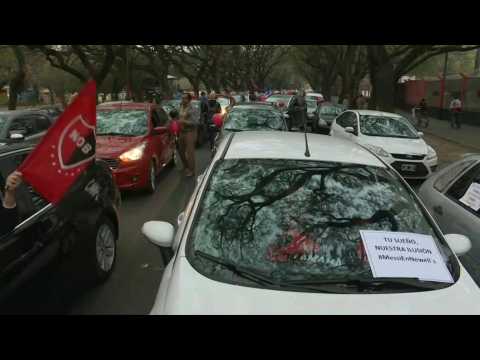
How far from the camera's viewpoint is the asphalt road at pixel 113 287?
3242mm

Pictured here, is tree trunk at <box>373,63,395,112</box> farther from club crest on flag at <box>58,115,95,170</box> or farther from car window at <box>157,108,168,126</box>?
club crest on flag at <box>58,115,95,170</box>

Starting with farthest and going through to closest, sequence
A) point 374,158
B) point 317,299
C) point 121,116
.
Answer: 1. point 121,116
2. point 374,158
3. point 317,299

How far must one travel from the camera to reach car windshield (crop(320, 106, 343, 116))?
60.3 ft

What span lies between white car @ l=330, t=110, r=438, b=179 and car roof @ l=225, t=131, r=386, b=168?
220 inches

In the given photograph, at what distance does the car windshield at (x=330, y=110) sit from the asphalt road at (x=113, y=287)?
1300 cm

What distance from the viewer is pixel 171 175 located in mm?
10156

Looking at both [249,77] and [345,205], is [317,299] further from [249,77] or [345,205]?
[249,77]

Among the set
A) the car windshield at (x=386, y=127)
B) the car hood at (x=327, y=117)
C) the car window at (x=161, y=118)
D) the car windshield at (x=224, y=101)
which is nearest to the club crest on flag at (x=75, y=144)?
the car window at (x=161, y=118)

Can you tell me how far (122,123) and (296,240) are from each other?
693 centimetres

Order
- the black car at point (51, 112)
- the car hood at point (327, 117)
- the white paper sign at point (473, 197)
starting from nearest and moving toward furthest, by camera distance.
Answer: the white paper sign at point (473, 197), the black car at point (51, 112), the car hood at point (327, 117)

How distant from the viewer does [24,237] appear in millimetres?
3156

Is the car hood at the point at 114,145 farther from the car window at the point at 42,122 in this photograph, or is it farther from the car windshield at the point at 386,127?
the car windshield at the point at 386,127

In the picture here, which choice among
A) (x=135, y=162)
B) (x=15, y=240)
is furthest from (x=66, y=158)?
(x=135, y=162)
